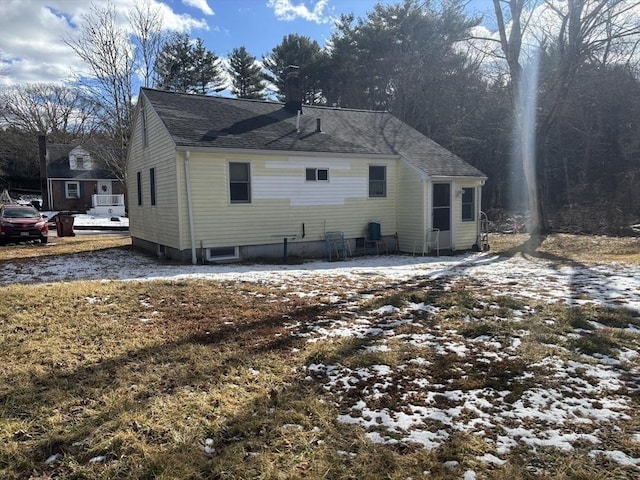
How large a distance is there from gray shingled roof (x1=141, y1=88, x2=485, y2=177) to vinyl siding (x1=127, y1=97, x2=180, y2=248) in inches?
24.4

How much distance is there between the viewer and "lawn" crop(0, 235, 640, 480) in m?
2.99

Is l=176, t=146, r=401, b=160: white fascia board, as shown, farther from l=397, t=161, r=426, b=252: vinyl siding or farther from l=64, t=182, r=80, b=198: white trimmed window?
l=64, t=182, r=80, b=198: white trimmed window

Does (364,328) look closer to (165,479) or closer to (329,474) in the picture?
(329,474)

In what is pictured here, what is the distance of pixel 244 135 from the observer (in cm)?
1250

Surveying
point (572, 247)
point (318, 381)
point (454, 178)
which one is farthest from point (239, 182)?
point (572, 247)

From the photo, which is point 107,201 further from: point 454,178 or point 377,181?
point 454,178

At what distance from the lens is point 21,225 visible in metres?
16.1

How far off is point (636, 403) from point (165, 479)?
3790mm

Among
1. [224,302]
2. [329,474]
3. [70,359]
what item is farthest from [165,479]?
[224,302]

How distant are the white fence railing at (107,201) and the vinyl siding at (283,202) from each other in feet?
84.6

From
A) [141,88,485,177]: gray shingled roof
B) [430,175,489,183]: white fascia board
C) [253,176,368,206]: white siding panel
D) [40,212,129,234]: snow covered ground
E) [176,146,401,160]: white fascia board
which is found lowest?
[40,212,129,234]: snow covered ground

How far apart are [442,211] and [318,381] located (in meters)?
11.2

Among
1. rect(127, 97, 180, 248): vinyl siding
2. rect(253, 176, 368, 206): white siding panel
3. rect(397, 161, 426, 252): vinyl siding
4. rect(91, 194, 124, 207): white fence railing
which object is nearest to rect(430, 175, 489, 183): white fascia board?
rect(397, 161, 426, 252): vinyl siding

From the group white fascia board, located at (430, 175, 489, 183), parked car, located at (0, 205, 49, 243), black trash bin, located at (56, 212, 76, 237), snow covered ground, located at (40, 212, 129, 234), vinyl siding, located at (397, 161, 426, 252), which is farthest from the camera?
snow covered ground, located at (40, 212, 129, 234)
